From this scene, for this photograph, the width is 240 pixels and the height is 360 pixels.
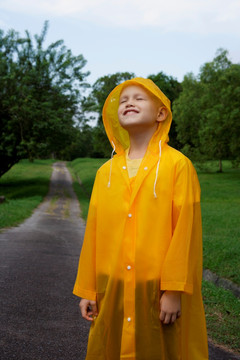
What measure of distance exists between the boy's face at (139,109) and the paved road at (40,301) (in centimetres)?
222

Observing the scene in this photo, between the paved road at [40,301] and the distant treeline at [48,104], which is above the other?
the distant treeline at [48,104]

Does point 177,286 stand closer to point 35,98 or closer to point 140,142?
point 140,142

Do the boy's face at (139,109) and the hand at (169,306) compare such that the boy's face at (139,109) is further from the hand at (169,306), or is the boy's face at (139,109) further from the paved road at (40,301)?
the paved road at (40,301)

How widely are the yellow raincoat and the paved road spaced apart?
57.5 inches

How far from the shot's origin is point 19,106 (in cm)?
2181

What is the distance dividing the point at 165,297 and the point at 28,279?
161 inches

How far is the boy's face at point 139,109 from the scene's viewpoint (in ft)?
7.91

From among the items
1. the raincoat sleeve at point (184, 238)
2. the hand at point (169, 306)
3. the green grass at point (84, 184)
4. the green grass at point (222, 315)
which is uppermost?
the raincoat sleeve at point (184, 238)

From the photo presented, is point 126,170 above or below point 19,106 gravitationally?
below

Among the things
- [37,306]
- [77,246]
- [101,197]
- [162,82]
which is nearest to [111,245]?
[101,197]

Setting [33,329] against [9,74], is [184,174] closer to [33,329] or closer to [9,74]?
[33,329]

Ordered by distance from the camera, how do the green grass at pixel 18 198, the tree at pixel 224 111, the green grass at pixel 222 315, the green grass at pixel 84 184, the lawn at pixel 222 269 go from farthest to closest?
1. the tree at pixel 224 111
2. the green grass at pixel 84 184
3. the green grass at pixel 18 198
4. the lawn at pixel 222 269
5. the green grass at pixel 222 315

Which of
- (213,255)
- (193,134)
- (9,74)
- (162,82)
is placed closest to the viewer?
(213,255)

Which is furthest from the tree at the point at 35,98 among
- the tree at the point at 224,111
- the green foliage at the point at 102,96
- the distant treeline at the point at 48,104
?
the green foliage at the point at 102,96
